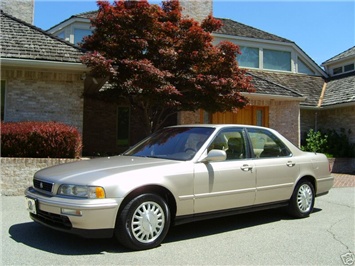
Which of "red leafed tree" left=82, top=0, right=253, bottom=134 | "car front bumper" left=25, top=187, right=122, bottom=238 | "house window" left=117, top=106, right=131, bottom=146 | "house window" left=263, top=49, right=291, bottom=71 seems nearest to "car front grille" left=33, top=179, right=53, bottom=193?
"car front bumper" left=25, top=187, right=122, bottom=238

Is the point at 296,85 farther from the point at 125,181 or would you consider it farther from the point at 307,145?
the point at 125,181

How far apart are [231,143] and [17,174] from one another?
5082 millimetres

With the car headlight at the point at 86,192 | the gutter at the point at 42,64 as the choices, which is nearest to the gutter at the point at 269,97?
the gutter at the point at 42,64

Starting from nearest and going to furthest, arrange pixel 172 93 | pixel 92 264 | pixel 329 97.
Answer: pixel 92 264, pixel 172 93, pixel 329 97

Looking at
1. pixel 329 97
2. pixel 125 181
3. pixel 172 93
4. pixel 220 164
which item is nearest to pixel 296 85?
pixel 329 97

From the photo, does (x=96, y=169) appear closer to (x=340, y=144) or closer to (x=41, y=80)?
(x=41, y=80)

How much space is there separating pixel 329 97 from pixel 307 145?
2.86m

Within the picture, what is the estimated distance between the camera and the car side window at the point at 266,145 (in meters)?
6.18

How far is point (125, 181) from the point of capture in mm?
4492

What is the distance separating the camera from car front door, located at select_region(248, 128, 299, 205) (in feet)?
19.4

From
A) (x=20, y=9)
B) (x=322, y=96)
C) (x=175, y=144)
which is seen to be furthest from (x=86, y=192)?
(x=322, y=96)

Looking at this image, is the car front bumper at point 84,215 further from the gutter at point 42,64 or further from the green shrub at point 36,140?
the gutter at point 42,64

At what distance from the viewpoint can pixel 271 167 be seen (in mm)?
6102

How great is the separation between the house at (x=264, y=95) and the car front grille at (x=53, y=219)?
7480 mm
